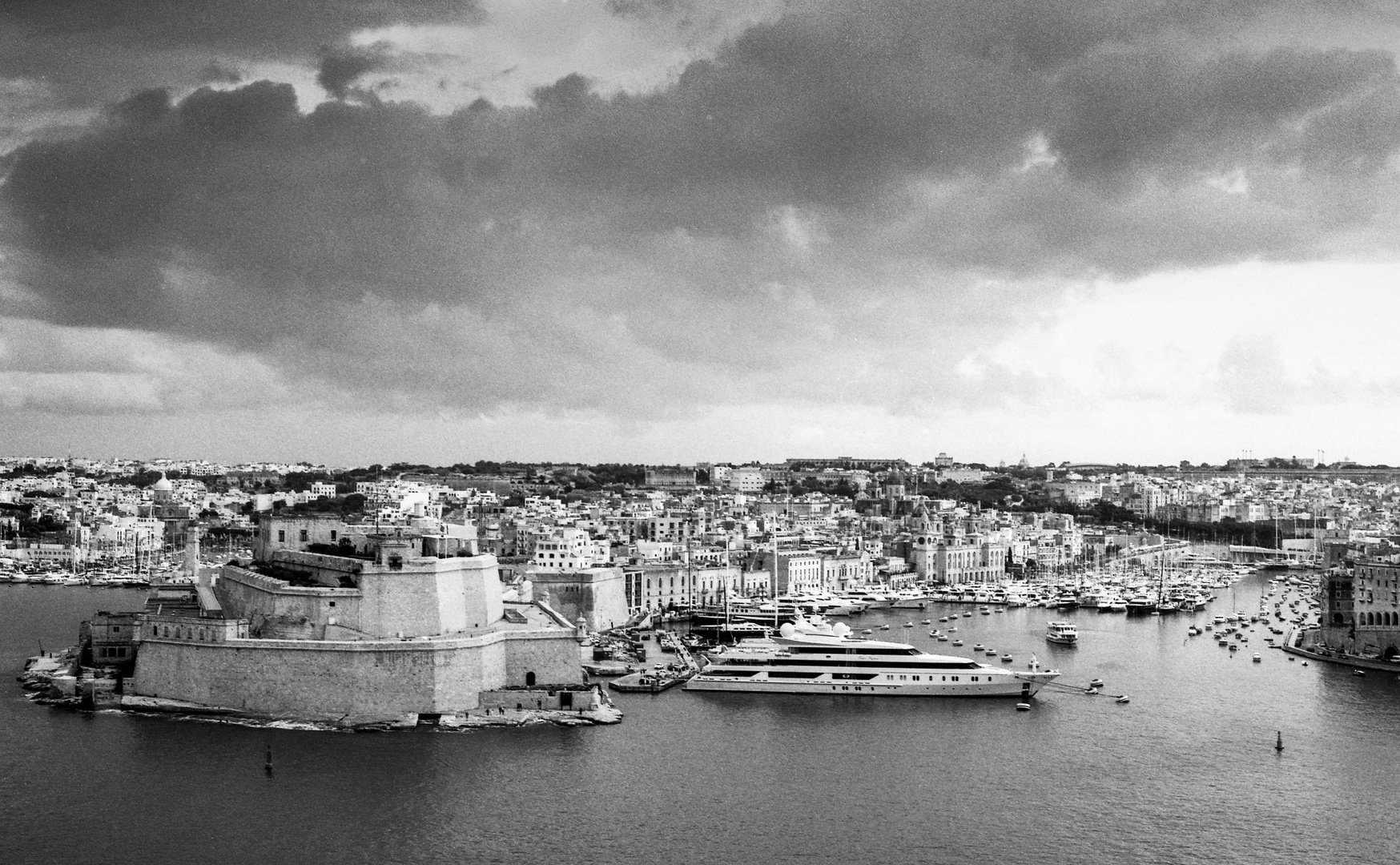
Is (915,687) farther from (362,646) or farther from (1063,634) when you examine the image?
(1063,634)

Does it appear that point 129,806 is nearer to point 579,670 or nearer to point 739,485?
point 579,670

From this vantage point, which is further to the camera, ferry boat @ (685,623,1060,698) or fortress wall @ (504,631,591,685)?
ferry boat @ (685,623,1060,698)

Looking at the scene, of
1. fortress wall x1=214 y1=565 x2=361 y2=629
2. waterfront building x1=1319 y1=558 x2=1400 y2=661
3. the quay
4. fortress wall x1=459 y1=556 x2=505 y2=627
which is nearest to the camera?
fortress wall x1=214 y1=565 x2=361 y2=629

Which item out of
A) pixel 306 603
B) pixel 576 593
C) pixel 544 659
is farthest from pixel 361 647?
pixel 576 593

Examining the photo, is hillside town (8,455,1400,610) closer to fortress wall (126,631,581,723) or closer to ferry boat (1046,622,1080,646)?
fortress wall (126,631,581,723)

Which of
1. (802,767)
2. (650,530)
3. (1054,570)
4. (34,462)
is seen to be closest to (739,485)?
(1054,570)

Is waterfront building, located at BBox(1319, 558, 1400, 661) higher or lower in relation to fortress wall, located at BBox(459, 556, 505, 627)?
lower

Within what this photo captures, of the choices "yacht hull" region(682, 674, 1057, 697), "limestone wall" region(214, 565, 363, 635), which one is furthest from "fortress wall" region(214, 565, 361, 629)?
"yacht hull" region(682, 674, 1057, 697)
